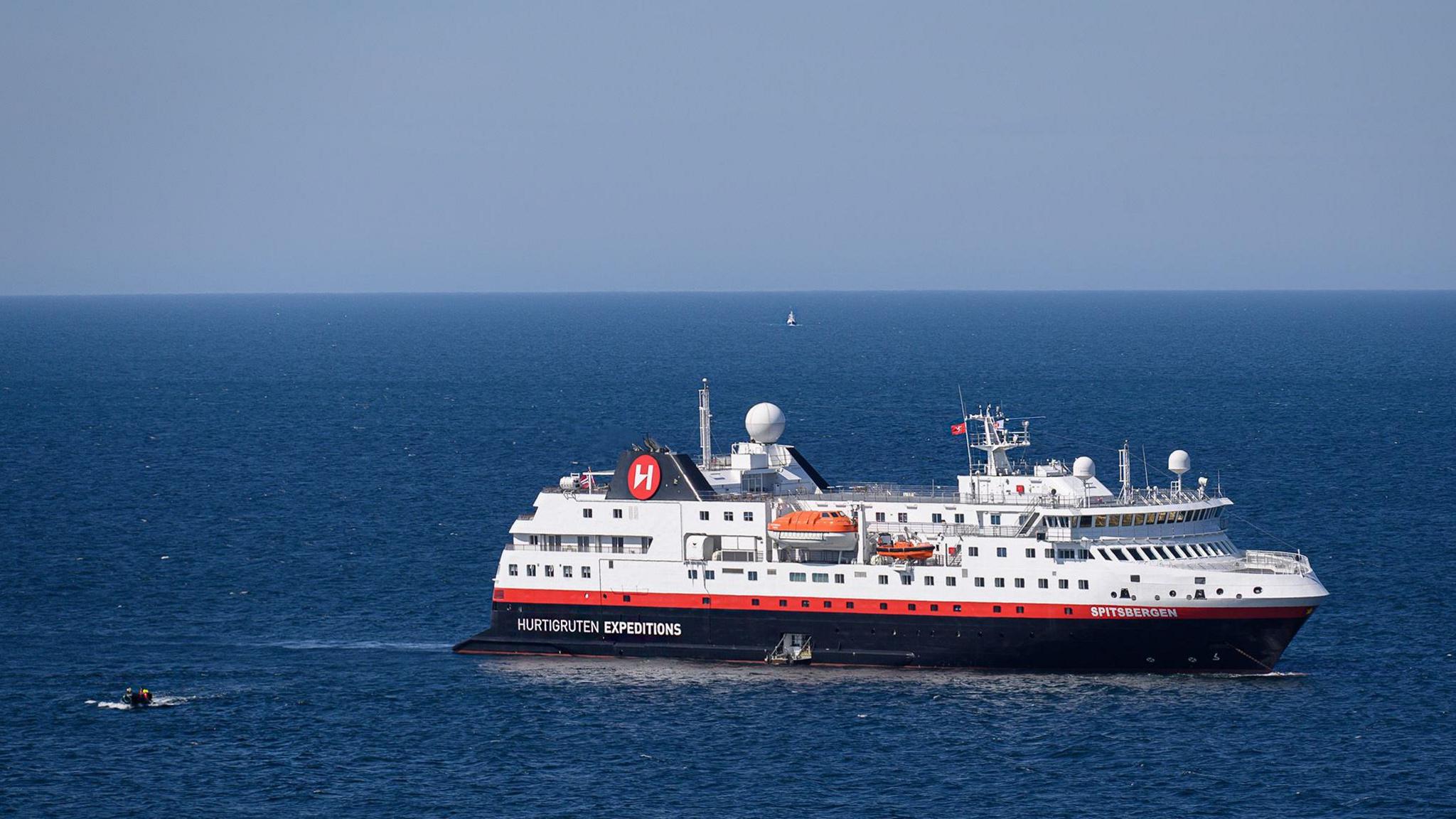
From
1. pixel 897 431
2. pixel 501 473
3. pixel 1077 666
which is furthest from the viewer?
pixel 897 431

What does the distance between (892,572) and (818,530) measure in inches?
127

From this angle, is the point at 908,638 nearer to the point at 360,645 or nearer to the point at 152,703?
the point at 360,645

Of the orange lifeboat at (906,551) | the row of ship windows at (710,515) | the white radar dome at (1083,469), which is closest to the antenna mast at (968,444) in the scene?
the orange lifeboat at (906,551)

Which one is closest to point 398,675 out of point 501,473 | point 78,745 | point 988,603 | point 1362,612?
point 78,745

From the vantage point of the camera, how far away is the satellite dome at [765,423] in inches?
2950

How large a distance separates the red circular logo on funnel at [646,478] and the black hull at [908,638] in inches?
175

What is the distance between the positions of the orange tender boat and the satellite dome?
6.39 metres

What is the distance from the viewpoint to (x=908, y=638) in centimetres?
6706

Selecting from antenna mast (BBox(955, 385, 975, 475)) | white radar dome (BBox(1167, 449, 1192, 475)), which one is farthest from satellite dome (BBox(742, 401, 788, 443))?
white radar dome (BBox(1167, 449, 1192, 475))

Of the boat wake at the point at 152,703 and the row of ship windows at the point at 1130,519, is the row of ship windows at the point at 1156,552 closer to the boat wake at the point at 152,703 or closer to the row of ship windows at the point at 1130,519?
the row of ship windows at the point at 1130,519

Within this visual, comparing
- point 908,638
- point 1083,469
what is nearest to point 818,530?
point 908,638

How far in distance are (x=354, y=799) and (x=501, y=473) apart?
63.8 meters

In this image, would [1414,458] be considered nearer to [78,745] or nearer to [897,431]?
[897,431]

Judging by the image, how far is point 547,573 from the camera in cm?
7181
